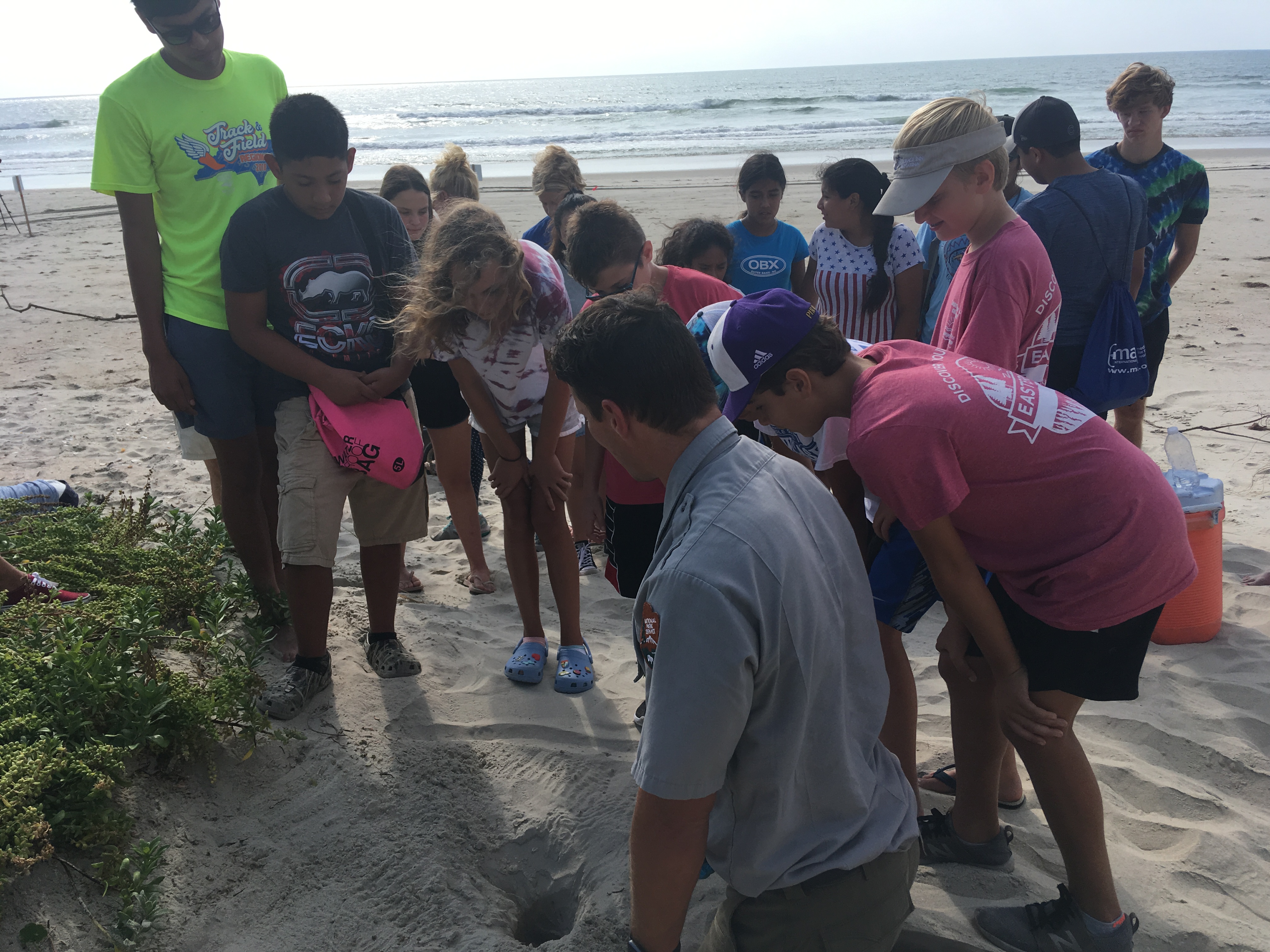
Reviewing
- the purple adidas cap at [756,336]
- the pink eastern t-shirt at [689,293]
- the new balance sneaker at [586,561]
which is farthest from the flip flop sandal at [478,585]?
the purple adidas cap at [756,336]

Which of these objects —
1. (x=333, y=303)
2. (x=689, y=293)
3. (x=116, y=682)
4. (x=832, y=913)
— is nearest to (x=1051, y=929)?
(x=832, y=913)

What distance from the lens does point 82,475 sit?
5.00 meters

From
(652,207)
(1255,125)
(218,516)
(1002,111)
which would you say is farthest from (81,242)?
(1002,111)

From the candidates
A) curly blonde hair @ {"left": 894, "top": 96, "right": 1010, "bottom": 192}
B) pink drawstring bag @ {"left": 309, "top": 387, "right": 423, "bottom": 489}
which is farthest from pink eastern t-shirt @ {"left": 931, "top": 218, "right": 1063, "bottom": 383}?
A: pink drawstring bag @ {"left": 309, "top": 387, "right": 423, "bottom": 489}

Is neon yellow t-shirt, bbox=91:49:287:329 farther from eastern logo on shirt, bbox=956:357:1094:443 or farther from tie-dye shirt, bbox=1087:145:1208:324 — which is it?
tie-dye shirt, bbox=1087:145:1208:324

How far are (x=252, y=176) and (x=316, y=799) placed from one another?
2.22 metres

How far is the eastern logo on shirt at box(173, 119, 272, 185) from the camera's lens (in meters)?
3.01

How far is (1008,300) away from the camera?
94.7 inches

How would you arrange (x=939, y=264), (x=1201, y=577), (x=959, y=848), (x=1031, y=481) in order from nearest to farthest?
(x=1031, y=481) → (x=959, y=848) → (x=1201, y=577) → (x=939, y=264)

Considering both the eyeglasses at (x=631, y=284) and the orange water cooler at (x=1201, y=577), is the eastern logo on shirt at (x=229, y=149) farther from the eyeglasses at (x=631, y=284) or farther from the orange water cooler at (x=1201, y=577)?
the orange water cooler at (x=1201, y=577)

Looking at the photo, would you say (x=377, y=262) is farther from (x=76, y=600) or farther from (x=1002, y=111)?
(x=1002, y=111)

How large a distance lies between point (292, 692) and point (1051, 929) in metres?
2.44

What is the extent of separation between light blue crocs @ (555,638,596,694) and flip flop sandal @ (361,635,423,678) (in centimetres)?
57

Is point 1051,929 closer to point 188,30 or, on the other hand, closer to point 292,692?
point 292,692
